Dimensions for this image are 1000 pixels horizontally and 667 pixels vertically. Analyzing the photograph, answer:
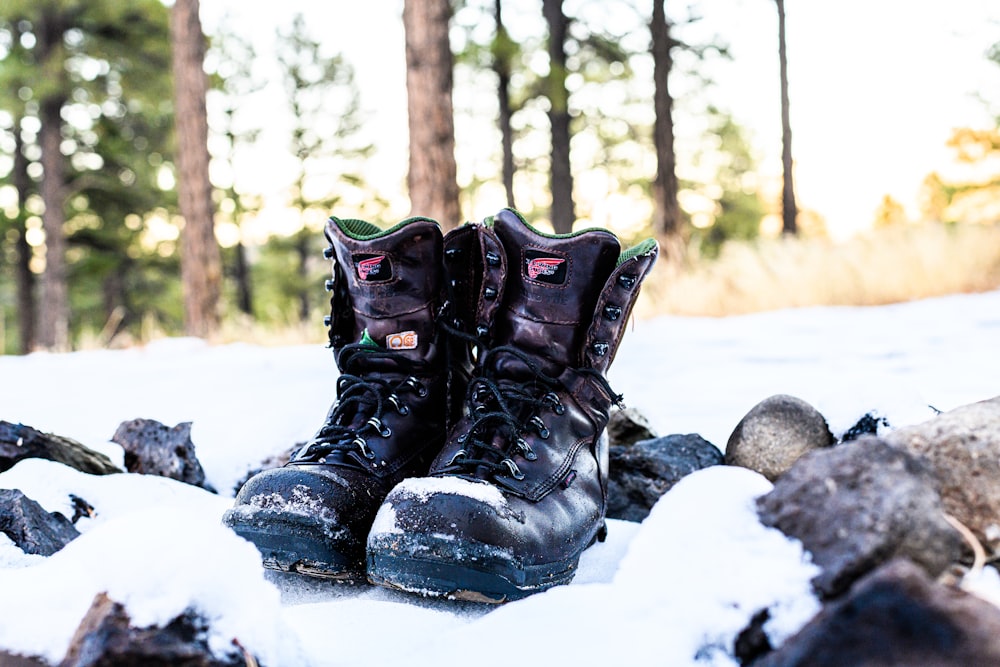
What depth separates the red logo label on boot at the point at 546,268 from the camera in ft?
5.62

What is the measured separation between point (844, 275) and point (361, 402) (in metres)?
5.32

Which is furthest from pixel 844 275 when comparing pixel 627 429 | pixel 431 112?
pixel 627 429

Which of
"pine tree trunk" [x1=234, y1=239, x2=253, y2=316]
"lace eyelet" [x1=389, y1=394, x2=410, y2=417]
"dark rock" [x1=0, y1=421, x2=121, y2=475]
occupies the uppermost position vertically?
"lace eyelet" [x1=389, y1=394, x2=410, y2=417]

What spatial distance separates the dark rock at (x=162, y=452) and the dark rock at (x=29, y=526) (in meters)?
0.53

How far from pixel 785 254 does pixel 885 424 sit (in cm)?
609

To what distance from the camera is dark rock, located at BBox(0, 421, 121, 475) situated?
1975mm

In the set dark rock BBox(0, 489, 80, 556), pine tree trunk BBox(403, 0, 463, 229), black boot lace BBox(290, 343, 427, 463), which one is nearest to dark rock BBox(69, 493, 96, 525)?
dark rock BBox(0, 489, 80, 556)

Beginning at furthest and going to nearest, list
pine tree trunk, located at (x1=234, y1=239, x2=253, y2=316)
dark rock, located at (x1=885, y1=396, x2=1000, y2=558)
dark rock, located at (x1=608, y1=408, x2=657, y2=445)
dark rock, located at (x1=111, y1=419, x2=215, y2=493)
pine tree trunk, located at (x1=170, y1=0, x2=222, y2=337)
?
pine tree trunk, located at (x1=234, y1=239, x2=253, y2=316) < pine tree trunk, located at (x1=170, y1=0, x2=222, y2=337) < dark rock, located at (x1=608, y1=408, x2=657, y2=445) < dark rock, located at (x1=111, y1=419, x2=215, y2=493) < dark rock, located at (x1=885, y1=396, x2=1000, y2=558)

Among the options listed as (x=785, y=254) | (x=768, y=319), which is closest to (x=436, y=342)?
(x=768, y=319)

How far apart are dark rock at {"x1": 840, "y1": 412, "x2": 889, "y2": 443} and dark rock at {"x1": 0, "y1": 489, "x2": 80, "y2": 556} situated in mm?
1819

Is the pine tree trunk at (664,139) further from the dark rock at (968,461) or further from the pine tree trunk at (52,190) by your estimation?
the pine tree trunk at (52,190)

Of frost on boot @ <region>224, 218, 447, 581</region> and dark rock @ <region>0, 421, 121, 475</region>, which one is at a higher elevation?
frost on boot @ <region>224, 218, 447, 581</region>

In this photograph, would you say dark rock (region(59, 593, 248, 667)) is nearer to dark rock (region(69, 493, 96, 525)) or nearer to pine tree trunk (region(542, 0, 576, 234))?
dark rock (region(69, 493, 96, 525))

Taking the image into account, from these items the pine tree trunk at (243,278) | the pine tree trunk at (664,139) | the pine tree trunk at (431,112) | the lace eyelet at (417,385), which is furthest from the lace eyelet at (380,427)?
the pine tree trunk at (243,278)
